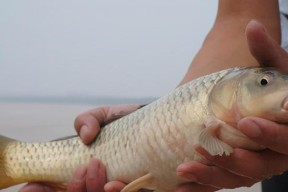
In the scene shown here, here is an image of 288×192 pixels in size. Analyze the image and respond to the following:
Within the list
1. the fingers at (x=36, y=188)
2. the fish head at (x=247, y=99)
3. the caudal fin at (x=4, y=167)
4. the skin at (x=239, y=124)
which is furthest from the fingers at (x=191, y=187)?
the caudal fin at (x=4, y=167)

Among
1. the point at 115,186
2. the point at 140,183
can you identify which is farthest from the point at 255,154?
the point at 115,186

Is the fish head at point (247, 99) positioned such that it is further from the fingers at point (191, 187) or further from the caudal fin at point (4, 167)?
the caudal fin at point (4, 167)

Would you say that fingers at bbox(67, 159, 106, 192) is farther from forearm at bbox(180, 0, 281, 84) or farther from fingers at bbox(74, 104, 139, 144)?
forearm at bbox(180, 0, 281, 84)

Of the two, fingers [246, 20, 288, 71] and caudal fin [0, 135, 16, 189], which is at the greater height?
fingers [246, 20, 288, 71]

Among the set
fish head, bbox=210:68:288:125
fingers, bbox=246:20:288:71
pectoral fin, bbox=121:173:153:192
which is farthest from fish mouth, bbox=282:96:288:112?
pectoral fin, bbox=121:173:153:192

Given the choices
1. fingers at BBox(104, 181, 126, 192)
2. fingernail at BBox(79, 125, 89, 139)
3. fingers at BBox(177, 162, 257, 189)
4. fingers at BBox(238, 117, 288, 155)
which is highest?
fingers at BBox(238, 117, 288, 155)

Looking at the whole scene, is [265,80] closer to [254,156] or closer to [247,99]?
[247,99]

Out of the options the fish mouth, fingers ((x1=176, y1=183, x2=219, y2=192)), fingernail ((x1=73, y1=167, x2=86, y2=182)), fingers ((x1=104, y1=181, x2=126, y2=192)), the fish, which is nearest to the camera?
the fish mouth

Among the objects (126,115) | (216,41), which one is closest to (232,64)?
(216,41)
